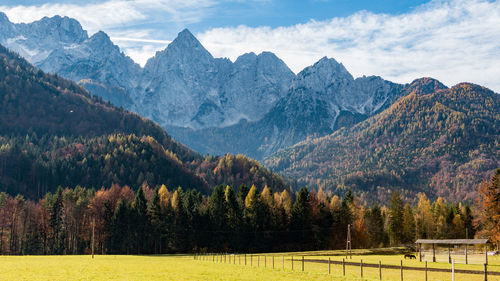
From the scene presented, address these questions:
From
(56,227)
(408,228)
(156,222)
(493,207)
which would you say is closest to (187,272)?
(493,207)

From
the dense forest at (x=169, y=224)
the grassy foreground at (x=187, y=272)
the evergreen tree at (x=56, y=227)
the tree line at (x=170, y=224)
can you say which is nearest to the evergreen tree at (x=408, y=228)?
the tree line at (x=170, y=224)

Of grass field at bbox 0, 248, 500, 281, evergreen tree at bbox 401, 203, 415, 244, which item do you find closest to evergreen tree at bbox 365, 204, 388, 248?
evergreen tree at bbox 401, 203, 415, 244

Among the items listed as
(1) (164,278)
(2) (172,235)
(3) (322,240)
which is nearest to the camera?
(1) (164,278)

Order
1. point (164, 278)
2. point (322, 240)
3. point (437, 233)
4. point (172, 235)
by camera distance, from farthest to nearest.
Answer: point (437, 233), point (322, 240), point (172, 235), point (164, 278)

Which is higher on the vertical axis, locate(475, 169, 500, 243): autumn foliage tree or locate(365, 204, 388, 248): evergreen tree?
locate(475, 169, 500, 243): autumn foliage tree

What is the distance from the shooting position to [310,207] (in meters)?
157

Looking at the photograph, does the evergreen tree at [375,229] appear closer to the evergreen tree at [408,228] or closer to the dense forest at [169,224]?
the evergreen tree at [408,228]

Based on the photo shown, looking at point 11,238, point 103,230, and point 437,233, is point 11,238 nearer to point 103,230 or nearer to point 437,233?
point 103,230

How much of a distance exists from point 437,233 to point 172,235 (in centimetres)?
9222

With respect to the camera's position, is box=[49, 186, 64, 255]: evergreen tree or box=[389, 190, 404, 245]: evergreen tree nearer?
box=[49, 186, 64, 255]: evergreen tree

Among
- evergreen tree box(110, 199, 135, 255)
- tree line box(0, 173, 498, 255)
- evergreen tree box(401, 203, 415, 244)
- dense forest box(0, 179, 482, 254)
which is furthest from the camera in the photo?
evergreen tree box(401, 203, 415, 244)

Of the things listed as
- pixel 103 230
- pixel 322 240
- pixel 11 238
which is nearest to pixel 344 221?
pixel 322 240

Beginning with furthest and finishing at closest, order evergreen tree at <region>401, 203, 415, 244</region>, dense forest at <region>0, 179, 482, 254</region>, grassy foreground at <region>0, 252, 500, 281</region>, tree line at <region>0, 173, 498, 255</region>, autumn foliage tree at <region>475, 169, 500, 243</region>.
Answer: evergreen tree at <region>401, 203, 415, 244</region> → dense forest at <region>0, 179, 482, 254</region> → tree line at <region>0, 173, 498, 255</region> → autumn foliage tree at <region>475, 169, 500, 243</region> → grassy foreground at <region>0, 252, 500, 281</region>

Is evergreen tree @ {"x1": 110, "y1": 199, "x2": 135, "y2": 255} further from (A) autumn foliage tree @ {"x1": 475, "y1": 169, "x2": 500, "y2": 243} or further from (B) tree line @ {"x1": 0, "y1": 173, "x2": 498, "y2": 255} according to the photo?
(A) autumn foliage tree @ {"x1": 475, "y1": 169, "x2": 500, "y2": 243}
